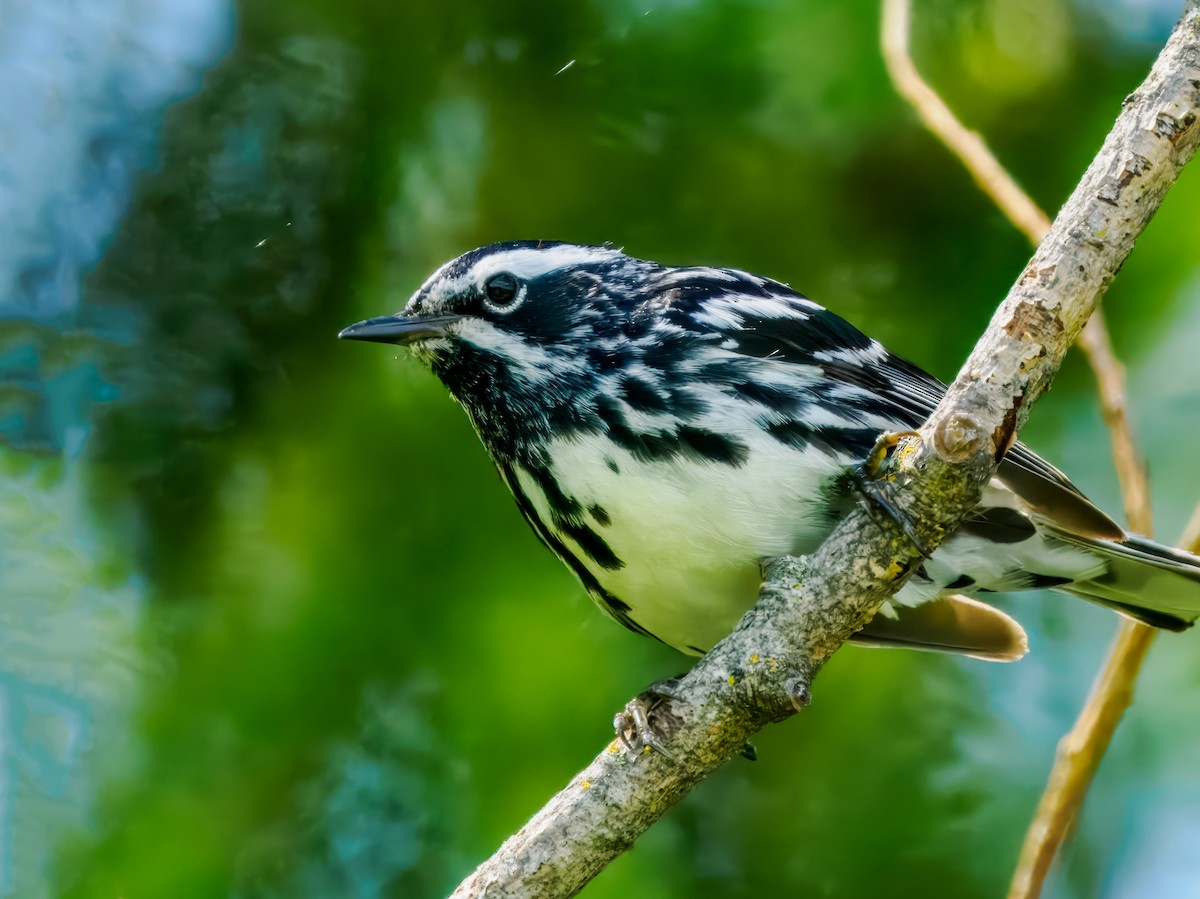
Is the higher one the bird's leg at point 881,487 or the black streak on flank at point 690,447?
the black streak on flank at point 690,447

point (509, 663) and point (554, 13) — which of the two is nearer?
point (509, 663)

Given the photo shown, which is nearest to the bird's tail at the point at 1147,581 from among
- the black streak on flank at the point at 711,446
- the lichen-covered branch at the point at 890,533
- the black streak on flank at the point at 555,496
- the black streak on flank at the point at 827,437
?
the black streak on flank at the point at 827,437

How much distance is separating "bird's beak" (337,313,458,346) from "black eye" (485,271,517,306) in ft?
0.37

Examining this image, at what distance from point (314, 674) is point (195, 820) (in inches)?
23.5

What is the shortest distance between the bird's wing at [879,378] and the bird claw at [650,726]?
3.20ft

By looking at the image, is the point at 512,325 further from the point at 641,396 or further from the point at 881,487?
the point at 881,487

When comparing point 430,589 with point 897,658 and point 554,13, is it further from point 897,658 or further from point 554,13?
point 554,13

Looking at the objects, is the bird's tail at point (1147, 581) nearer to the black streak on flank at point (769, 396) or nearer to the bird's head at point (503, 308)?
the black streak on flank at point (769, 396)

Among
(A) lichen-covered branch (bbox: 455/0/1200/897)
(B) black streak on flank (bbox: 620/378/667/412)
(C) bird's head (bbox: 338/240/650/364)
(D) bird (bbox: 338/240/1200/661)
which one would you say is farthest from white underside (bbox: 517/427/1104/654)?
(A) lichen-covered branch (bbox: 455/0/1200/897)

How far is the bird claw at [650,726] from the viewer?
103 inches

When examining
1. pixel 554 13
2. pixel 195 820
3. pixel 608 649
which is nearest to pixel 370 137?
pixel 554 13

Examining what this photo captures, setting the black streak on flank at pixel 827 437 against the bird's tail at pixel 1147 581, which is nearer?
the black streak on flank at pixel 827 437

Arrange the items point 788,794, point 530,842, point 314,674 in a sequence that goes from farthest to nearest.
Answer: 1. point 788,794
2. point 314,674
3. point 530,842

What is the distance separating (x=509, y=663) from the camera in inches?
169
